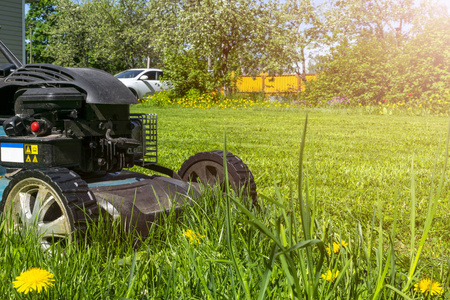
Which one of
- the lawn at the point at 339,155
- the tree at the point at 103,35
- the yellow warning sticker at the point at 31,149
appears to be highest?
the tree at the point at 103,35

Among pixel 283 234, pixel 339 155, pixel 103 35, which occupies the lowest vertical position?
pixel 339 155

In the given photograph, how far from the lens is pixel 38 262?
66.1 inches

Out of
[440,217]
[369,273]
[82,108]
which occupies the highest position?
[82,108]

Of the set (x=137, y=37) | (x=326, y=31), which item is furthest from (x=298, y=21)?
(x=137, y=37)

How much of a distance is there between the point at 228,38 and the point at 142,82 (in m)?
3.95

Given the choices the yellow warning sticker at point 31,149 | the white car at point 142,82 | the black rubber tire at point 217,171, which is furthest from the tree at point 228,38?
the yellow warning sticker at point 31,149

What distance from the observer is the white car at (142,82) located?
64.1 ft

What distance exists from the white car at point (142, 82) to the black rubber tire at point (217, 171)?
16304mm

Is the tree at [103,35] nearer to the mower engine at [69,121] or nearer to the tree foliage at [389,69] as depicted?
the tree foliage at [389,69]

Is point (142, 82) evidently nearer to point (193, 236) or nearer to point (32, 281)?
point (193, 236)

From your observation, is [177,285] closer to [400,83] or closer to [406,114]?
[406,114]

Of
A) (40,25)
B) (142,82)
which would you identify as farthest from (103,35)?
(142,82)

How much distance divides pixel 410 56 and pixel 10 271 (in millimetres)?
14775

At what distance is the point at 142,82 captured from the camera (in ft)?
65.4
